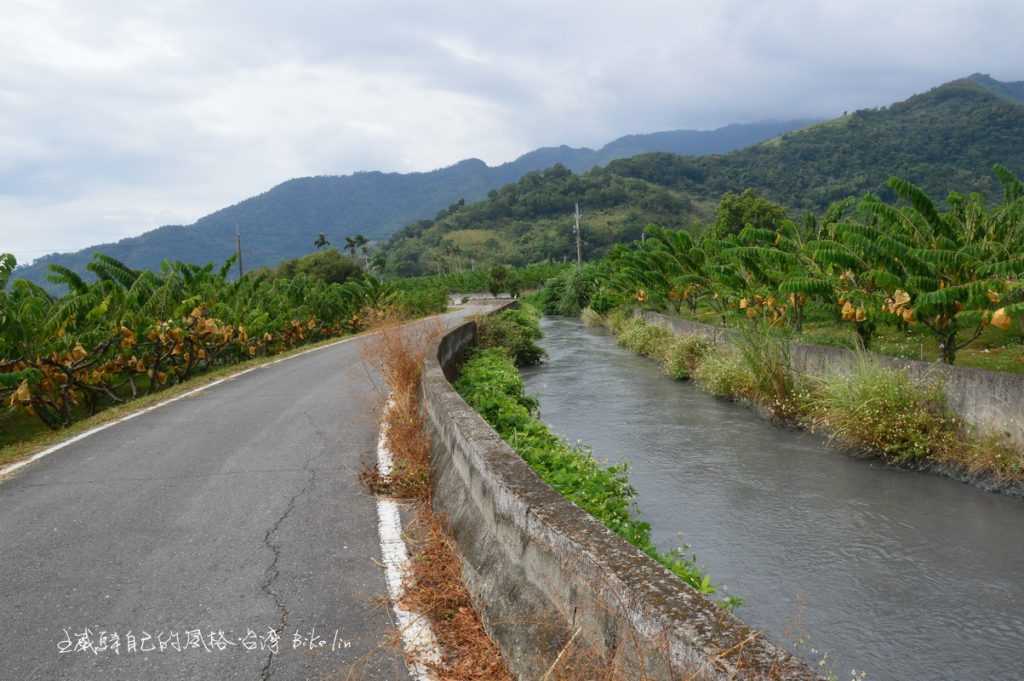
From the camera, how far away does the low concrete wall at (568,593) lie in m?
2.56

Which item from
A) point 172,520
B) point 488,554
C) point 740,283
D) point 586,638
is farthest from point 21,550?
point 740,283

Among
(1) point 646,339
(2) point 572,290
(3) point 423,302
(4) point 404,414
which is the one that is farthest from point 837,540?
(2) point 572,290

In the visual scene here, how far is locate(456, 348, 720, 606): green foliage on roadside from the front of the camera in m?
5.99

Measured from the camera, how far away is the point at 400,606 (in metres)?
4.64

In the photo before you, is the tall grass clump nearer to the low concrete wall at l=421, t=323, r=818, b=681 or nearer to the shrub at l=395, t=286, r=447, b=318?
the low concrete wall at l=421, t=323, r=818, b=681

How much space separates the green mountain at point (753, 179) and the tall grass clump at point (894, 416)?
104344 mm

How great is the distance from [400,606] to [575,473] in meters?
2.99

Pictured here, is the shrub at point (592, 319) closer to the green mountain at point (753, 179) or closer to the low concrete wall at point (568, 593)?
the low concrete wall at point (568, 593)

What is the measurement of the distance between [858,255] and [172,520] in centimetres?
1246

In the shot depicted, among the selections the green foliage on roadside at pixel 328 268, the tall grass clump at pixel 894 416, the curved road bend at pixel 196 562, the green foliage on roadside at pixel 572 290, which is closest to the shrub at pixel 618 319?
the green foliage on roadside at pixel 572 290

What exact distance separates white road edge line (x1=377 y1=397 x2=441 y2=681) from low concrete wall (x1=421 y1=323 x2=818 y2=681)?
0.34 m

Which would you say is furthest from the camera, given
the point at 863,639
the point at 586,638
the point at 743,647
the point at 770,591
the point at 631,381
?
the point at 631,381

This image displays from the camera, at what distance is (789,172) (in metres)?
150

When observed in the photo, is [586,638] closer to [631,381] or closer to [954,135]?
[631,381]
